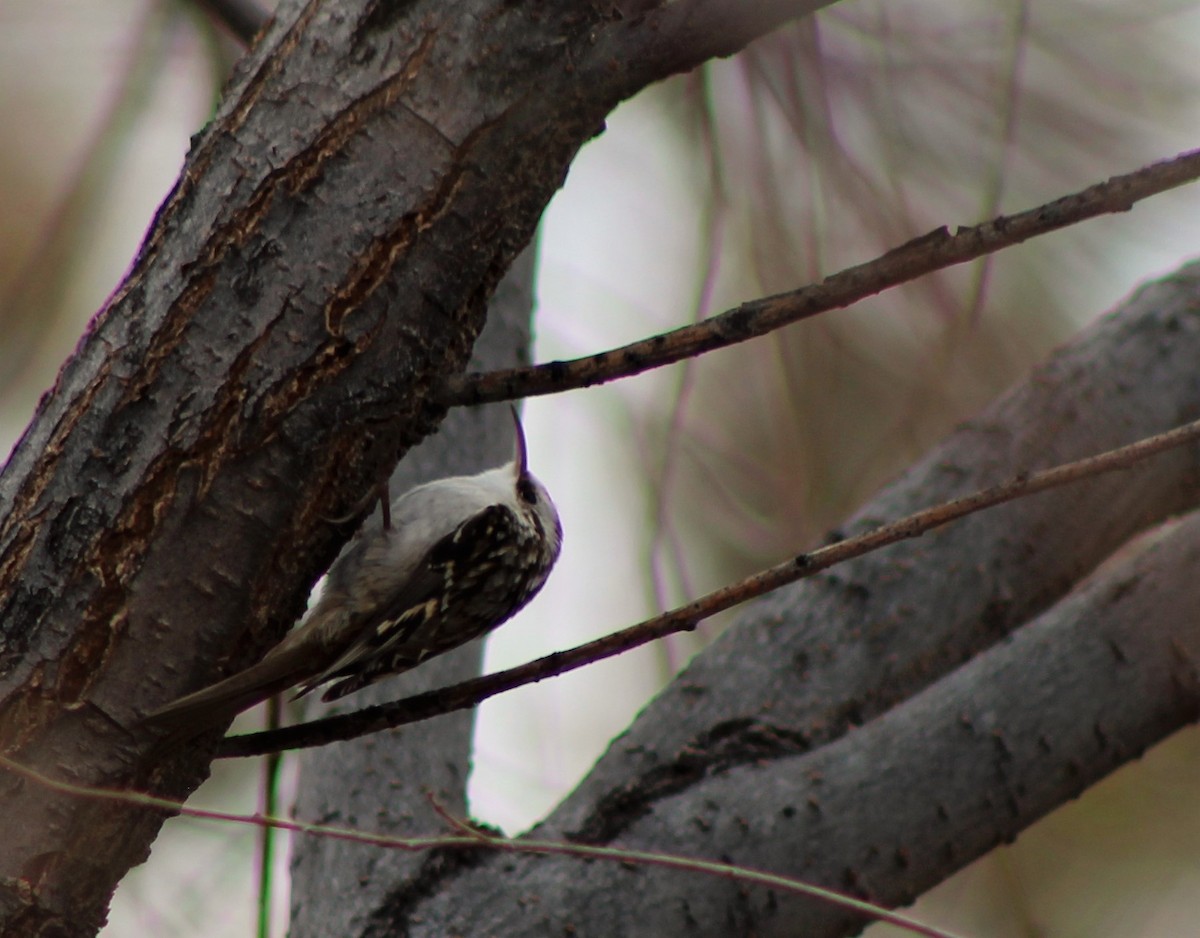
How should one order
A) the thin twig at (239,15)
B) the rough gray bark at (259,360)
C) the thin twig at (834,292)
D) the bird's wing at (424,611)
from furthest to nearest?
the thin twig at (239,15)
the bird's wing at (424,611)
the rough gray bark at (259,360)
the thin twig at (834,292)

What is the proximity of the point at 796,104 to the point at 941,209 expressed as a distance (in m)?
0.35

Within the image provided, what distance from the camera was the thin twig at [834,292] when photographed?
4.65 ft

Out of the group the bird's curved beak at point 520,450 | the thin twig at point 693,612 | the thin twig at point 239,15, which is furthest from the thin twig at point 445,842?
the thin twig at point 239,15

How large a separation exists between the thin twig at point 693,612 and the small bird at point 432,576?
1.36 ft

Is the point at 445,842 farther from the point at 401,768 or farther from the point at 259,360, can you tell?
the point at 401,768

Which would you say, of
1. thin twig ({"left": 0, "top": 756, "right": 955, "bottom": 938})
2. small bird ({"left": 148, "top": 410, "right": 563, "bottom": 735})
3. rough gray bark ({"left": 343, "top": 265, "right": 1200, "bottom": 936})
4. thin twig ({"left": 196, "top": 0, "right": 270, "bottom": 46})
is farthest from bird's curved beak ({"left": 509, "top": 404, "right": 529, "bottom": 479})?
thin twig ({"left": 0, "top": 756, "right": 955, "bottom": 938})

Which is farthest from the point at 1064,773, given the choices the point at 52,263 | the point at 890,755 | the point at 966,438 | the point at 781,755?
the point at 52,263

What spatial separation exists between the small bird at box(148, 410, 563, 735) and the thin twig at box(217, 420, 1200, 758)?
42 centimetres

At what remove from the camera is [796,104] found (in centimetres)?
257

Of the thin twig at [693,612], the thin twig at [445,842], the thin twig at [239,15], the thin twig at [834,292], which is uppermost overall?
the thin twig at [239,15]

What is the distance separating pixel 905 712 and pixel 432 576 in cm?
93

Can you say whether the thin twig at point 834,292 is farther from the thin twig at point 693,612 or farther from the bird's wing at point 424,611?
the bird's wing at point 424,611

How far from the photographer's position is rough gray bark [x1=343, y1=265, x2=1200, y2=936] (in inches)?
86.1

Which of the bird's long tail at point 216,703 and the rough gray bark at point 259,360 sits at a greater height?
the rough gray bark at point 259,360
